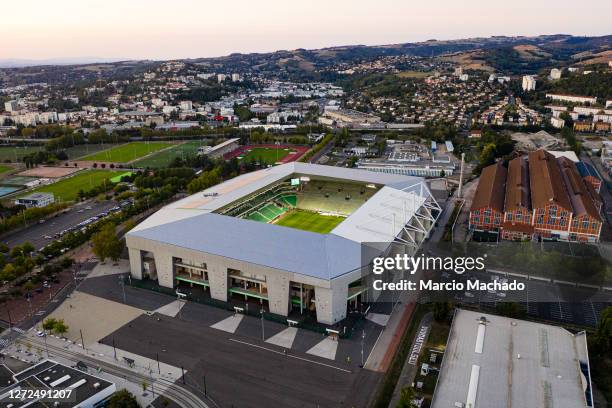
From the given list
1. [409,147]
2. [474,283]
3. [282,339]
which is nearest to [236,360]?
[282,339]

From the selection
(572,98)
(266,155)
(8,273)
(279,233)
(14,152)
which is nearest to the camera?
(279,233)

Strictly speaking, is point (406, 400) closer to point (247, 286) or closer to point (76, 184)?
point (247, 286)

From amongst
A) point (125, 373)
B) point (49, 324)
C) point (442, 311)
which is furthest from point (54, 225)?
point (442, 311)

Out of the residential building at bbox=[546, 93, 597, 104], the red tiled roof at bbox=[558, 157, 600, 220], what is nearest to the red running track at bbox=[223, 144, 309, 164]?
the red tiled roof at bbox=[558, 157, 600, 220]

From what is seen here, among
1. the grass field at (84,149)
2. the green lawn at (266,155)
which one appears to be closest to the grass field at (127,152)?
the grass field at (84,149)

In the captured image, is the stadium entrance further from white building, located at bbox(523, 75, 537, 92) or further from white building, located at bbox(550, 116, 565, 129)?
white building, located at bbox(523, 75, 537, 92)

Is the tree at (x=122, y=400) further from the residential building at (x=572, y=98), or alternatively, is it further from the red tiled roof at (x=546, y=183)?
the residential building at (x=572, y=98)
